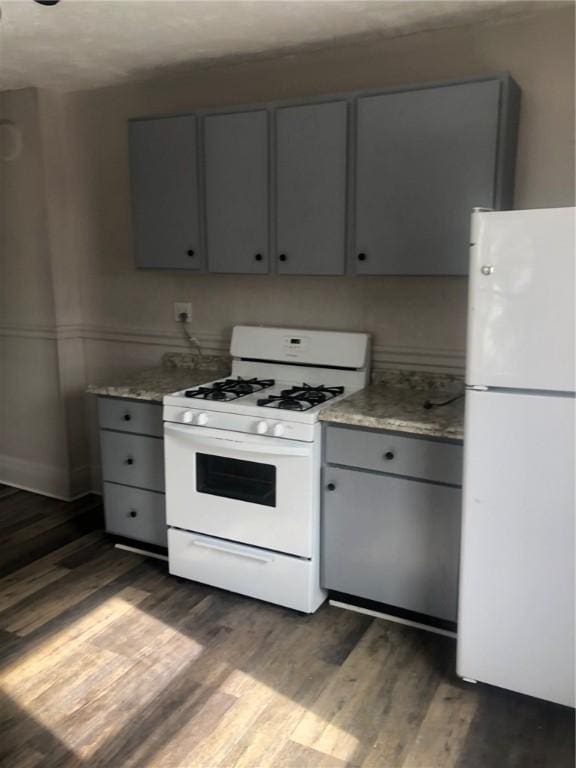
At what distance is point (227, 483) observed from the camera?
2594mm

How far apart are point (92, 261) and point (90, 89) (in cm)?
90

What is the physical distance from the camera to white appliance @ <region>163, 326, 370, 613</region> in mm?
2422

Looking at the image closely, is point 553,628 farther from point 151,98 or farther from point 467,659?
point 151,98

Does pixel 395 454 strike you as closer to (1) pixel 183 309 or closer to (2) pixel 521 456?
(2) pixel 521 456

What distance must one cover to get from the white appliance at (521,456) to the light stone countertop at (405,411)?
23cm

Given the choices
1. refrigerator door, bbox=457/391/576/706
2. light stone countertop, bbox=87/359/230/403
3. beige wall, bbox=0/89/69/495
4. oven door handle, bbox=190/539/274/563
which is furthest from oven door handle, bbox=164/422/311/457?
beige wall, bbox=0/89/69/495

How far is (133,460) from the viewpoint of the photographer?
9.64 ft

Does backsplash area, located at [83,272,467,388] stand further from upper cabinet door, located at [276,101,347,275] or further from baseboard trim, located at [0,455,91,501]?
baseboard trim, located at [0,455,91,501]

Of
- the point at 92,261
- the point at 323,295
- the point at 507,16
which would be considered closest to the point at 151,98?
the point at 92,261

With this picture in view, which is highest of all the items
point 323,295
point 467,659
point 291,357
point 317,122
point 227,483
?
point 317,122

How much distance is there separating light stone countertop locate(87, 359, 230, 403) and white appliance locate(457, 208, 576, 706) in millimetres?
1417

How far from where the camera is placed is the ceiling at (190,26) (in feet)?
7.40

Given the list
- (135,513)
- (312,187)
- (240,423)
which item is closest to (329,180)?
(312,187)

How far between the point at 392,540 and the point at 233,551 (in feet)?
2.18
